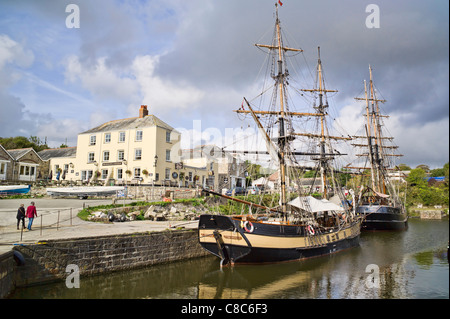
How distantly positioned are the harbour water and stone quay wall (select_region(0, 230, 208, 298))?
38 cm

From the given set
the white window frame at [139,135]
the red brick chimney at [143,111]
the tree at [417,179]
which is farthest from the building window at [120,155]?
the tree at [417,179]

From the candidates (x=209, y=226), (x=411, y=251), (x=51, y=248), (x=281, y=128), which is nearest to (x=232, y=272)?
(x=209, y=226)

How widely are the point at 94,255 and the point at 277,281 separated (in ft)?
29.0

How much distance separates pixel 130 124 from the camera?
37.6 m

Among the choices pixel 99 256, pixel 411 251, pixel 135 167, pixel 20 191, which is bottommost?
pixel 411 251

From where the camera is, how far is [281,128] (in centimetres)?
2227

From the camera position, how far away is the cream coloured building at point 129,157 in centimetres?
3434

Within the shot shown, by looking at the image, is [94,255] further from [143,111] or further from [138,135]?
[143,111]

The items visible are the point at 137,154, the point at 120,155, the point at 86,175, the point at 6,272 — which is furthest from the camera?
the point at 86,175

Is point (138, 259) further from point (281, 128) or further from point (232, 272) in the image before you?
point (281, 128)

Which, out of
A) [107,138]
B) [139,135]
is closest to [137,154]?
[139,135]

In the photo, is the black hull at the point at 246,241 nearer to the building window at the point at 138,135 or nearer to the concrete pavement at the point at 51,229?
the concrete pavement at the point at 51,229

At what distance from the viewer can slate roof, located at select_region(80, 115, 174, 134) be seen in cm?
3625
